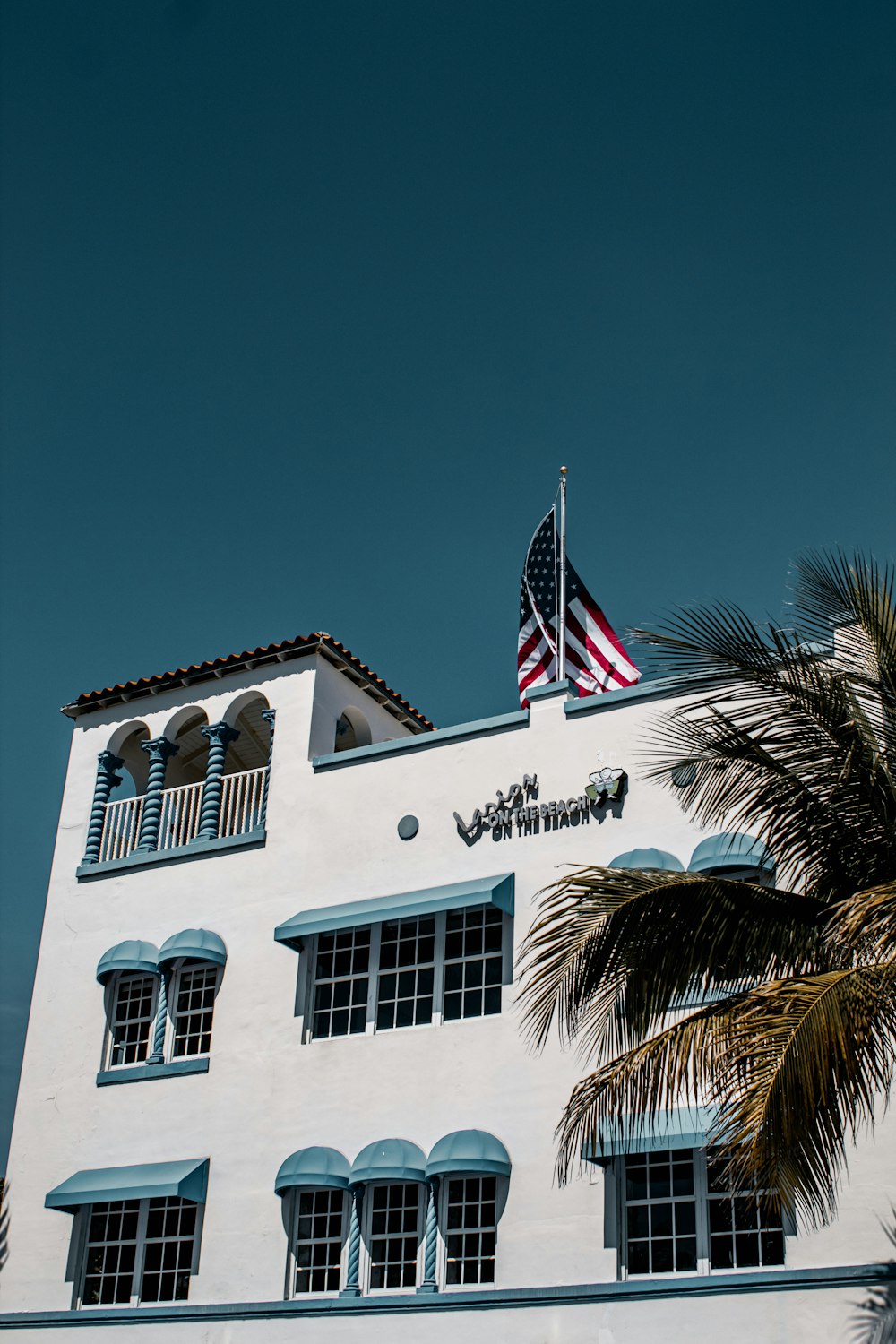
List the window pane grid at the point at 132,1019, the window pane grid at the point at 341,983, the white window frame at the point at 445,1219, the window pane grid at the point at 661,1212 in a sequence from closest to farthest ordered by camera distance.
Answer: the window pane grid at the point at 661,1212, the white window frame at the point at 445,1219, the window pane grid at the point at 341,983, the window pane grid at the point at 132,1019

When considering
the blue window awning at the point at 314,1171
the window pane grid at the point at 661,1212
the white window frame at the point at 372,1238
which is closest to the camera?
the window pane grid at the point at 661,1212

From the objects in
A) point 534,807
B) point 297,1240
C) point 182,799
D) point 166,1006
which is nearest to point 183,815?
point 182,799

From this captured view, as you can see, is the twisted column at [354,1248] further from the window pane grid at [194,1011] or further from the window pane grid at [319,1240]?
the window pane grid at [194,1011]

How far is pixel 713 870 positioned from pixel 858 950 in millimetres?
6573

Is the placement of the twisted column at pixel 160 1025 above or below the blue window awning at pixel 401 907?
below

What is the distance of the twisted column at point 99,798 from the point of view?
25406 mm

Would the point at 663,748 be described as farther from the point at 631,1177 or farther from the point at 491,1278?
the point at 491,1278

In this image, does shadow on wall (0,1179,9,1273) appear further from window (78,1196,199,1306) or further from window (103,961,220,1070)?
window (103,961,220,1070)

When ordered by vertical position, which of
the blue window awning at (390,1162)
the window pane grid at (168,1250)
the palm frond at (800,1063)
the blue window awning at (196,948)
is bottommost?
the palm frond at (800,1063)

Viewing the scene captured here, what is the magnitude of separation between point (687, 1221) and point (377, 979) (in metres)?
5.52

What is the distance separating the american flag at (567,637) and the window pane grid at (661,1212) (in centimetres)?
661

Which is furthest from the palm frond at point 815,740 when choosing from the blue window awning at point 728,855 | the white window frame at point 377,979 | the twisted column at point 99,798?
the twisted column at point 99,798

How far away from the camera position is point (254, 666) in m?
25.1

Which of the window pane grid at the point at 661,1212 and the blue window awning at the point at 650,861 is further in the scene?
the blue window awning at the point at 650,861
